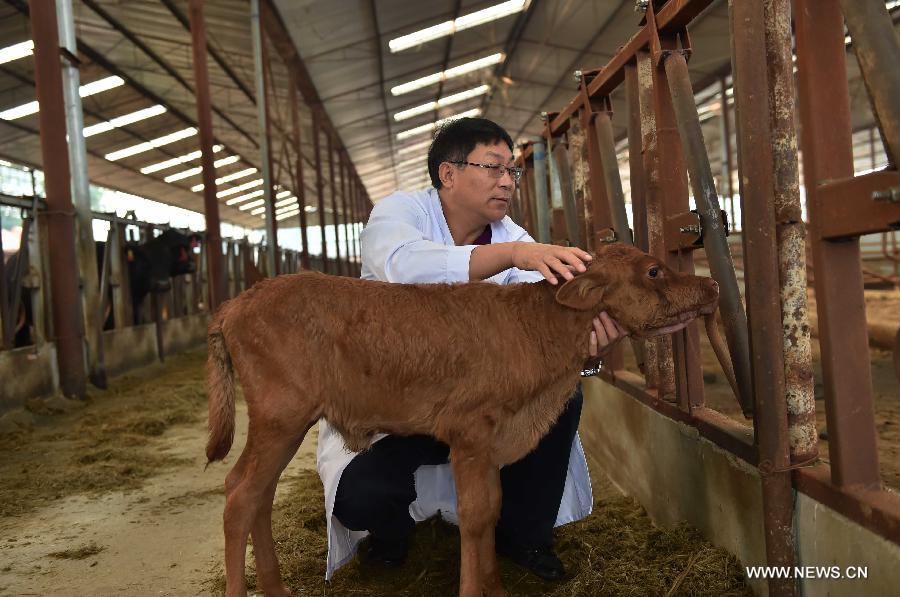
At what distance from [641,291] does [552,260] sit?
33 cm

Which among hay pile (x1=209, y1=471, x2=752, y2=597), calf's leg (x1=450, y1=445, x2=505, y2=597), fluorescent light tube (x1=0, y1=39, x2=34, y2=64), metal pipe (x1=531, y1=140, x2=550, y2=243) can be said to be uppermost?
fluorescent light tube (x1=0, y1=39, x2=34, y2=64)

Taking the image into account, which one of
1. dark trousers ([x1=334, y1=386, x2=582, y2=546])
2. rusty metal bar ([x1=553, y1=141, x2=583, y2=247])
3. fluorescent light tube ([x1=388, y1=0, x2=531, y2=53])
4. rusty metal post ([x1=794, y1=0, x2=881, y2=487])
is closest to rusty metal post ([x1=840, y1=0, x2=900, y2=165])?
rusty metal post ([x1=794, y1=0, x2=881, y2=487])

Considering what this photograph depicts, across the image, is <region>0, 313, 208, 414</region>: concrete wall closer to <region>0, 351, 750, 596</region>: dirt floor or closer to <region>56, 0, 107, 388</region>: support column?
<region>56, 0, 107, 388</region>: support column

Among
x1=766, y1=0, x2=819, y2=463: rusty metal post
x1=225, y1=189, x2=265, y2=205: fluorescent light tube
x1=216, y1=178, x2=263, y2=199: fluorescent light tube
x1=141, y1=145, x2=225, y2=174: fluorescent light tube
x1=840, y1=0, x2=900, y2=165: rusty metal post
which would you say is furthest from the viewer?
x1=225, y1=189, x2=265, y2=205: fluorescent light tube

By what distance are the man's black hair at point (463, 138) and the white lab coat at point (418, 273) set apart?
0.82ft

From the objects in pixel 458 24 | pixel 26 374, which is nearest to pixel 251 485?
pixel 26 374

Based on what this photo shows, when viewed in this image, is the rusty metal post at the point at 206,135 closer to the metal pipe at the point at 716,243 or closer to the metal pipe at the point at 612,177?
the metal pipe at the point at 612,177

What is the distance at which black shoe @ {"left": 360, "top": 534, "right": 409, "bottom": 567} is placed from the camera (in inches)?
125

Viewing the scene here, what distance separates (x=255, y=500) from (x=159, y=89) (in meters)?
20.2

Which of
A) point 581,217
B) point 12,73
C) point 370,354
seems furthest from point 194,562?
point 12,73

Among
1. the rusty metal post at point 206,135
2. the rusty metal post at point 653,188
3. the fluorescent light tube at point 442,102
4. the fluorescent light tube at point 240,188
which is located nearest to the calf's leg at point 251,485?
the rusty metal post at point 653,188

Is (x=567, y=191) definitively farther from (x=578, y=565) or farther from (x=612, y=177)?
(x=578, y=565)

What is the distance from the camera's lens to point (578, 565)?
3.13 metres

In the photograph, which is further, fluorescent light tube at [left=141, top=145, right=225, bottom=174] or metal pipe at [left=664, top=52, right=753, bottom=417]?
fluorescent light tube at [left=141, top=145, right=225, bottom=174]
